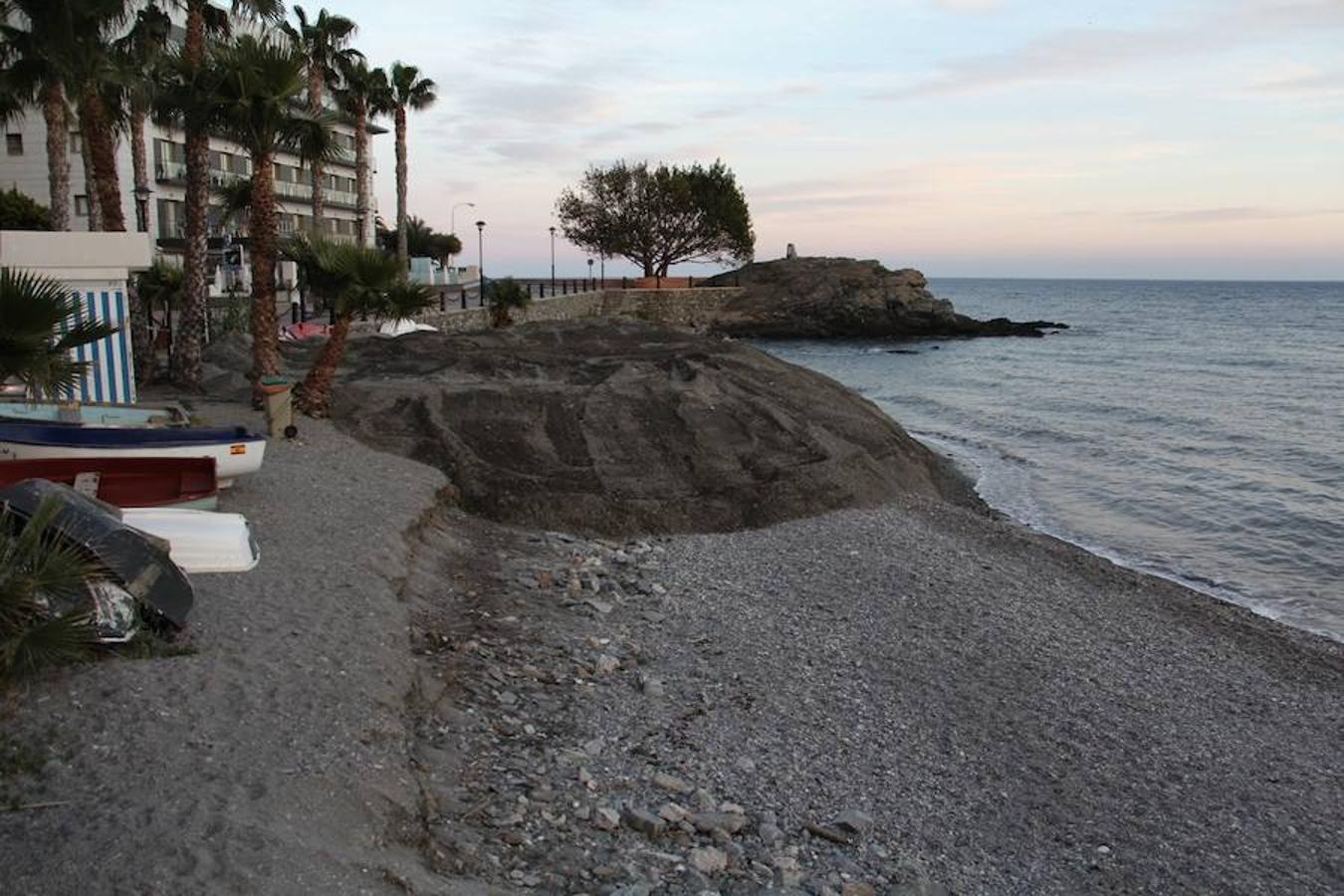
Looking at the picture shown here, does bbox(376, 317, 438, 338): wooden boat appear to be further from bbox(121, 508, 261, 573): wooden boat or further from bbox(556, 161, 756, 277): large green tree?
bbox(556, 161, 756, 277): large green tree

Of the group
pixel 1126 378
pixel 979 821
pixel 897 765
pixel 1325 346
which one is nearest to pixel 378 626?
pixel 897 765

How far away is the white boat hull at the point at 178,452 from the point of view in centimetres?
1172

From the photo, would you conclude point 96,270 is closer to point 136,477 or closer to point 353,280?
point 353,280

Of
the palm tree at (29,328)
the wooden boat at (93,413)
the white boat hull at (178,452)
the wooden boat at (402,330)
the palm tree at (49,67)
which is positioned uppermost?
the palm tree at (49,67)

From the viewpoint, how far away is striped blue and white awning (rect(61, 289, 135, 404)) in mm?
16384

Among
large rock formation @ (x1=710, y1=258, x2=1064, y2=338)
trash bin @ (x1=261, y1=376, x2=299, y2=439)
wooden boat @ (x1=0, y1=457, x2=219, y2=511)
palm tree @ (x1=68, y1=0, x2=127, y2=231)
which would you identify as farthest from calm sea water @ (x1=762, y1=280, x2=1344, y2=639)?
palm tree @ (x1=68, y1=0, x2=127, y2=231)

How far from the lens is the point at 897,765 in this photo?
28.1ft

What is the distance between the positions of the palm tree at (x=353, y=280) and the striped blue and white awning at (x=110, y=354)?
2491 mm

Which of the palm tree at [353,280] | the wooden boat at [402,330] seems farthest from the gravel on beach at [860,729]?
the wooden boat at [402,330]

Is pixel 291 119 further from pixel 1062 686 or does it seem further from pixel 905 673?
pixel 1062 686

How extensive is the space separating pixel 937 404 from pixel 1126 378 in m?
12.9

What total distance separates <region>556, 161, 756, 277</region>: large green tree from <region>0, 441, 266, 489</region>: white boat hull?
6305 centimetres

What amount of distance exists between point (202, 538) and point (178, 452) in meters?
2.82

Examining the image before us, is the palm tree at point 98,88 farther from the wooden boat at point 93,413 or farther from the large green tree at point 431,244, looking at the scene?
the large green tree at point 431,244
